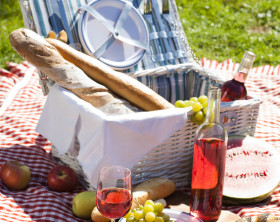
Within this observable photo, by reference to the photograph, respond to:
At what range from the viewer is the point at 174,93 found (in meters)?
2.96

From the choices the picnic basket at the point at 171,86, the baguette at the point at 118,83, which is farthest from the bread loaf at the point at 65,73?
the picnic basket at the point at 171,86

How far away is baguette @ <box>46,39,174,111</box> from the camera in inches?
89.2

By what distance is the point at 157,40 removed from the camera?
2.99 m

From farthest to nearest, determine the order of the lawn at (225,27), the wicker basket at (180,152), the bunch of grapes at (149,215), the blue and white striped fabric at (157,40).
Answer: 1. the lawn at (225,27)
2. the blue and white striped fabric at (157,40)
3. the wicker basket at (180,152)
4. the bunch of grapes at (149,215)

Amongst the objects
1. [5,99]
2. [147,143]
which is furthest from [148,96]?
[5,99]

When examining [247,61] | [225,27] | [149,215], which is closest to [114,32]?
[247,61]

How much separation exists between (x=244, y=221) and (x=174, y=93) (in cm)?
129

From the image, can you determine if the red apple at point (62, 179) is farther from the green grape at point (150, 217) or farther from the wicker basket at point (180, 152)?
the green grape at point (150, 217)

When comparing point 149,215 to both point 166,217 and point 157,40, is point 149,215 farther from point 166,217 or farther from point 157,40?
point 157,40

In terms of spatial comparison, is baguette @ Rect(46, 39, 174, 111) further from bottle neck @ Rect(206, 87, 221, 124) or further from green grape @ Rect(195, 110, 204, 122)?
bottle neck @ Rect(206, 87, 221, 124)

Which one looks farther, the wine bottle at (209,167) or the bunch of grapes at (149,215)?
the wine bottle at (209,167)

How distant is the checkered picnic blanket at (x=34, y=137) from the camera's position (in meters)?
2.10

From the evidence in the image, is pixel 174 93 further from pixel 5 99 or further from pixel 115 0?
pixel 5 99

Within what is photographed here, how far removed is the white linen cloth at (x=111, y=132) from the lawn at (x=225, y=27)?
2.13m
